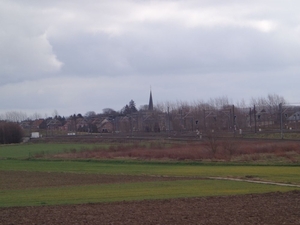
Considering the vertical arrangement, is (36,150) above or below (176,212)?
above

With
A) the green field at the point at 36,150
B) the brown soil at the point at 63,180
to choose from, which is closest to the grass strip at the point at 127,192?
the brown soil at the point at 63,180

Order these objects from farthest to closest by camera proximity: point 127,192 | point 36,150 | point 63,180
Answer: point 36,150
point 63,180
point 127,192

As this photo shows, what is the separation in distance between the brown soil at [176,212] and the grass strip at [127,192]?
222 centimetres

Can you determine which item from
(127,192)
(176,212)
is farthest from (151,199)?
(176,212)

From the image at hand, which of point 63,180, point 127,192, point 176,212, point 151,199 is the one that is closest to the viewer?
point 176,212

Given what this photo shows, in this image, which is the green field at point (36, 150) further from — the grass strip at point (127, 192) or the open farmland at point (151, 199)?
the grass strip at point (127, 192)

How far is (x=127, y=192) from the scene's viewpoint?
28.0 metres

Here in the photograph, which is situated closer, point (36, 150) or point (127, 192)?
point (127, 192)

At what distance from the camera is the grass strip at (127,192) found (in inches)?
989

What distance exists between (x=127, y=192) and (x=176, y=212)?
8.69 meters

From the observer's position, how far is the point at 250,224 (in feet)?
53.9

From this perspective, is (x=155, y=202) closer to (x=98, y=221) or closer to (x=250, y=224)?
(x=98, y=221)

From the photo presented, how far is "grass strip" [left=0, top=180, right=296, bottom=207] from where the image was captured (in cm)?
2512

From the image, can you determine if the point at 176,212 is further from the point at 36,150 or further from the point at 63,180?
the point at 36,150
